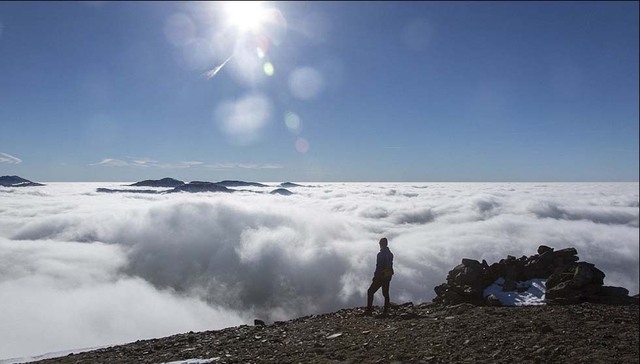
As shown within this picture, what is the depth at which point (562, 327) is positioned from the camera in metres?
11.6

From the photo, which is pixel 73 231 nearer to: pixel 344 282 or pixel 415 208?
pixel 344 282

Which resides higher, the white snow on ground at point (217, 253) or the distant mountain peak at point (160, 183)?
the distant mountain peak at point (160, 183)

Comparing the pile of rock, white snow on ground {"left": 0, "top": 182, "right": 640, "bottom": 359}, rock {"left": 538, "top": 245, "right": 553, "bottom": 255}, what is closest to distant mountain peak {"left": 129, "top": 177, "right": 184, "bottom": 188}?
white snow on ground {"left": 0, "top": 182, "right": 640, "bottom": 359}

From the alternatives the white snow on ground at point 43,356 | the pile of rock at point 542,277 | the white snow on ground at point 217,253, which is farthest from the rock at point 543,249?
the white snow on ground at point 43,356

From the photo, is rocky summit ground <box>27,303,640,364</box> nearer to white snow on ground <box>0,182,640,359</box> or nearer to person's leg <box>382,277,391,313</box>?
person's leg <box>382,277,391,313</box>

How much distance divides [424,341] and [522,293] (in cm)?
1159

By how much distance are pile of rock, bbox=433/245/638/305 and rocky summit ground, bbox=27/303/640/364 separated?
290 cm

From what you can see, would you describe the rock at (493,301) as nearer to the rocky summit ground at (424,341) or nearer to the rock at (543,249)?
the rocky summit ground at (424,341)

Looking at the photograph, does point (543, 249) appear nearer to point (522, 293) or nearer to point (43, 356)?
point (522, 293)

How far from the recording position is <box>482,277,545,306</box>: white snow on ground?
17.9m

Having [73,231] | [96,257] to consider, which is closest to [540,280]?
[73,231]

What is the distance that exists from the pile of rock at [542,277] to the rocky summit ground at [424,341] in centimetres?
290

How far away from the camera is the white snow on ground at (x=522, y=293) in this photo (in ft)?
58.6

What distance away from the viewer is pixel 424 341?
1048 cm
